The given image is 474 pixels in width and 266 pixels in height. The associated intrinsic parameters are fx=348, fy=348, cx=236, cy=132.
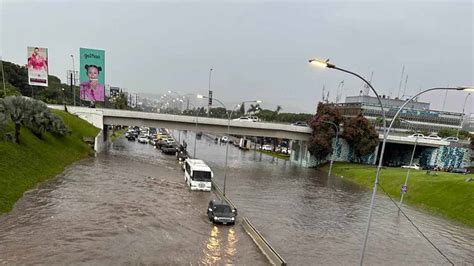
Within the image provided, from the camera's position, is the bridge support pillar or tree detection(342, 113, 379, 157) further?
the bridge support pillar

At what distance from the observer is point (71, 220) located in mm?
24750

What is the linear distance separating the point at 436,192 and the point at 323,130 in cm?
2549

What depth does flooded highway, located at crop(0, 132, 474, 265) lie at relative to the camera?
20250 mm

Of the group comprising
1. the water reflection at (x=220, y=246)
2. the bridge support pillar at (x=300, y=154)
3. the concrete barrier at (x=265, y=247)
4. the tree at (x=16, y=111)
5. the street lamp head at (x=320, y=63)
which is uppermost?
the street lamp head at (x=320, y=63)

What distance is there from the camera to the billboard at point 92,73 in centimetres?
6222

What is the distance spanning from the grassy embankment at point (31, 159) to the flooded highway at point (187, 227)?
1267 mm

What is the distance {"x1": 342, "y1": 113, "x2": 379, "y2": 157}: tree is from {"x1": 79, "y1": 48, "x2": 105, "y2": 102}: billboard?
4747 cm

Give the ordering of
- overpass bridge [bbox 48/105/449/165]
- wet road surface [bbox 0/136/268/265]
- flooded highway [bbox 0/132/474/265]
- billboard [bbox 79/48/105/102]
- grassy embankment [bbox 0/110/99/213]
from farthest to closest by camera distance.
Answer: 1. overpass bridge [bbox 48/105/449/165]
2. billboard [bbox 79/48/105/102]
3. grassy embankment [bbox 0/110/99/213]
4. flooded highway [bbox 0/132/474/265]
5. wet road surface [bbox 0/136/268/265]

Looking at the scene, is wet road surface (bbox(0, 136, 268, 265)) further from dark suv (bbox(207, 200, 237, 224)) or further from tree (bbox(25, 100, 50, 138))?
tree (bbox(25, 100, 50, 138))

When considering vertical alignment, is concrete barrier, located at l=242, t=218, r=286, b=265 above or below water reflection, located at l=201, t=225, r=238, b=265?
above

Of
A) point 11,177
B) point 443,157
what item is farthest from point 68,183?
point 443,157

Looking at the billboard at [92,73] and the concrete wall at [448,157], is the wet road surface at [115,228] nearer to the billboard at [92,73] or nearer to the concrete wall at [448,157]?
the billboard at [92,73]

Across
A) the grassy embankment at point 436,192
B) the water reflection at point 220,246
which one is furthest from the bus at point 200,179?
the grassy embankment at point 436,192

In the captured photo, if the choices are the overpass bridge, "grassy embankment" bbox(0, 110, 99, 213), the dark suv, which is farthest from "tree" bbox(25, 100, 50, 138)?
the dark suv
